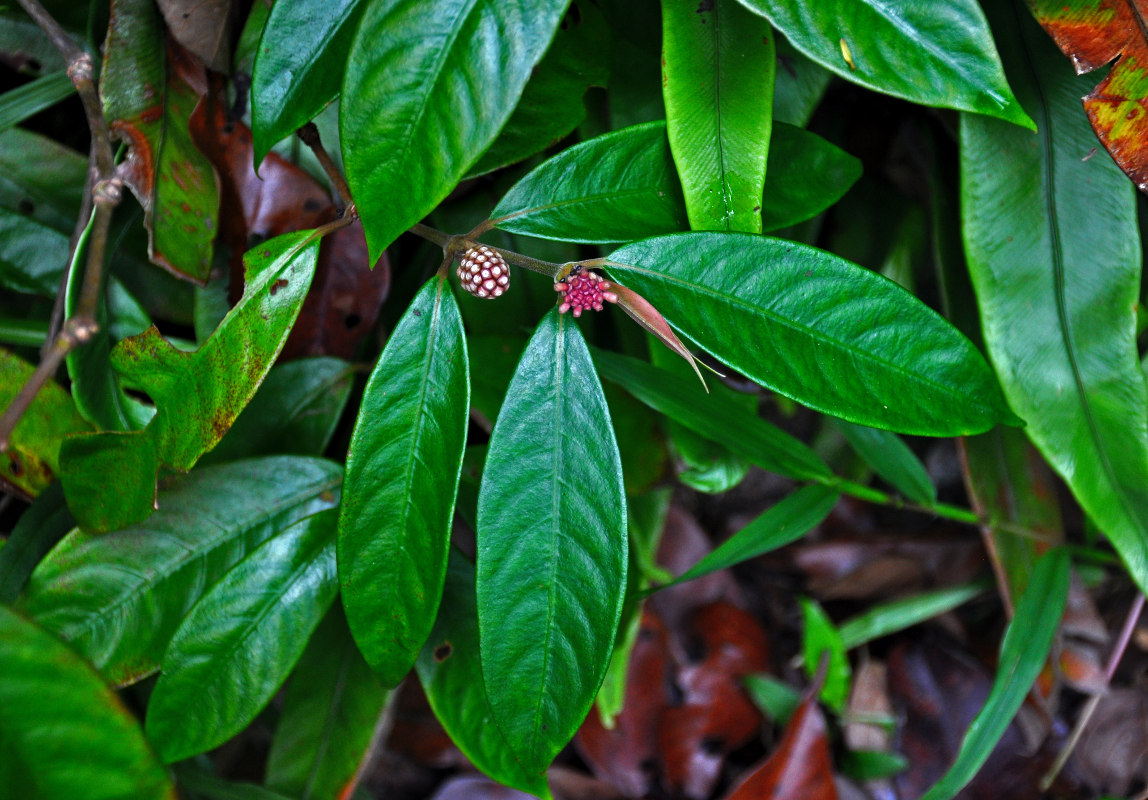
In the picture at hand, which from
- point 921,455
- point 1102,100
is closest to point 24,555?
point 1102,100

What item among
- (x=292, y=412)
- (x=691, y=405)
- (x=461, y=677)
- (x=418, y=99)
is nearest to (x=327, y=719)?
(x=461, y=677)

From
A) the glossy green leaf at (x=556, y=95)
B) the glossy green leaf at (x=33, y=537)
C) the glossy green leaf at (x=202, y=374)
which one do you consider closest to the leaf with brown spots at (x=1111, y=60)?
the glossy green leaf at (x=556, y=95)

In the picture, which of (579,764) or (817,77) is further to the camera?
(579,764)

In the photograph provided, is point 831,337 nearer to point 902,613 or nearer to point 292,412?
point 292,412

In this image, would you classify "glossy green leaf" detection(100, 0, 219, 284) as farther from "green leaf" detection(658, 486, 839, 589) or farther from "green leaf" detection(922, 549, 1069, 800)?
"green leaf" detection(922, 549, 1069, 800)

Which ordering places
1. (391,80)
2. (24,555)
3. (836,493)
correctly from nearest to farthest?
1. (391,80)
2. (24,555)
3. (836,493)

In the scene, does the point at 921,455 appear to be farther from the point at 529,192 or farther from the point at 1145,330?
the point at 529,192
